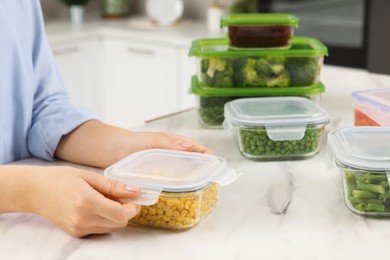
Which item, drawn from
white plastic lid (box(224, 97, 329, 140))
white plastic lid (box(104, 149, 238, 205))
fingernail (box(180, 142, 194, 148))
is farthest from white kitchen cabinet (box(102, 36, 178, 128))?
white plastic lid (box(104, 149, 238, 205))

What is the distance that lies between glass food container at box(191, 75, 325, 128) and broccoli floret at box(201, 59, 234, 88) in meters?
0.01

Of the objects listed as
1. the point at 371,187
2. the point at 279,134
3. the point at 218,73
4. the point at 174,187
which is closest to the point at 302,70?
the point at 218,73

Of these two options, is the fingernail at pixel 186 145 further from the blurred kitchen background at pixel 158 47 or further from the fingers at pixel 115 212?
the blurred kitchen background at pixel 158 47

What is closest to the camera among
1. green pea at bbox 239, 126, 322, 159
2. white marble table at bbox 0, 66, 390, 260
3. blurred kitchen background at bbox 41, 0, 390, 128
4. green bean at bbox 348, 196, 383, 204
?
white marble table at bbox 0, 66, 390, 260

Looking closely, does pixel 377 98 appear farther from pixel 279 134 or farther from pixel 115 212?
pixel 115 212

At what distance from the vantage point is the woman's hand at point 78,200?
949 millimetres

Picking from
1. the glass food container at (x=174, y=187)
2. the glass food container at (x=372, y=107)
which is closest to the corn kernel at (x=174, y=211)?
the glass food container at (x=174, y=187)

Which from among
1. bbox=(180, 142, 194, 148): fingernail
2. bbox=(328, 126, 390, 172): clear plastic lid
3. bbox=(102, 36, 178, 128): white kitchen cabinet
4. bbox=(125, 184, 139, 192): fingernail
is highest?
bbox=(328, 126, 390, 172): clear plastic lid

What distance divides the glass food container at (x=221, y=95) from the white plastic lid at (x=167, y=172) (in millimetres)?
422

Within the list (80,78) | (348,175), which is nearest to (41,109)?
(348,175)

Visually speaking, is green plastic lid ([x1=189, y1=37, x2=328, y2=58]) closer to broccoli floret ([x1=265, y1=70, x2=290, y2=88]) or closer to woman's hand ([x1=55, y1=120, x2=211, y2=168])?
broccoli floret ([x1=265, y1=70, x2=290, y2=88])

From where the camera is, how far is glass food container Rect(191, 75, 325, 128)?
1.51 meters

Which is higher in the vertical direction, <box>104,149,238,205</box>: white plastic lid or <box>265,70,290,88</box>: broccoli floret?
<box>265,70,290,88</box>: broccoli floret

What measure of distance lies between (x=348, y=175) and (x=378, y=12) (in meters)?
1.86
